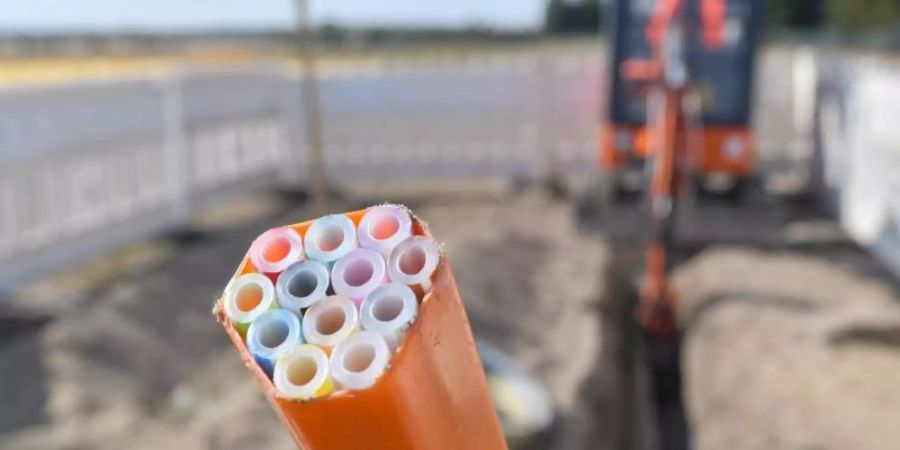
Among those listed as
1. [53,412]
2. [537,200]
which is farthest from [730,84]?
[53,412]

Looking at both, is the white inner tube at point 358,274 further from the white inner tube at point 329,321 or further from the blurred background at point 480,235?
the blurred background at point 480,235

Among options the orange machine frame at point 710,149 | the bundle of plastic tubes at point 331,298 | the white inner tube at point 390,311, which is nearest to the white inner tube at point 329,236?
the bundle of plastic tubes at point 331,298

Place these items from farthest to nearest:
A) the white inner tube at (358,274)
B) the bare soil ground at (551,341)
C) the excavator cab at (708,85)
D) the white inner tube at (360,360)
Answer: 1. the excavator cab at (708,85)
2. the bare soil ground at (551,341)
3. the white inner tube at (358,274)
4. the white inner tube at (360,360)

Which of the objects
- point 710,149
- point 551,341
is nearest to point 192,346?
point 551,341

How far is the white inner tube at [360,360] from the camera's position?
4.28 feet

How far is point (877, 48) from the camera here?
33000mm

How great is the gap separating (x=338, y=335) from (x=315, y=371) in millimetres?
58

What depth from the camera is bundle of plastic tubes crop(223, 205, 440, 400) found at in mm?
1340

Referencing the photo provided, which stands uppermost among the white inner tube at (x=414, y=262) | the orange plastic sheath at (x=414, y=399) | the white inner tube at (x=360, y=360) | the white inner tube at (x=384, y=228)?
the white inner tube at (x=384, y=228)

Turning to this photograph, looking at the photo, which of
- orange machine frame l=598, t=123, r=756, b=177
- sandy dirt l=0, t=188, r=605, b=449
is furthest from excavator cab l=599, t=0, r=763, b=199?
sandy dirt l=0, t=188, r=605, b=449

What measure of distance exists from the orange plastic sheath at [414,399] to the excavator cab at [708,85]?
9.43 metres

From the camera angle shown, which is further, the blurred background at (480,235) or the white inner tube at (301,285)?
the blurred background at (480,235)

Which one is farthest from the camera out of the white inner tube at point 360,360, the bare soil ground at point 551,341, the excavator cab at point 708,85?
the excavator cab at point 708,85

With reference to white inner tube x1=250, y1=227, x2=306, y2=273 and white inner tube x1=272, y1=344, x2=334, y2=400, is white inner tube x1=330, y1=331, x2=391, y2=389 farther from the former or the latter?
white inner tube x1=250, y1=227, x2=306, y2=273
